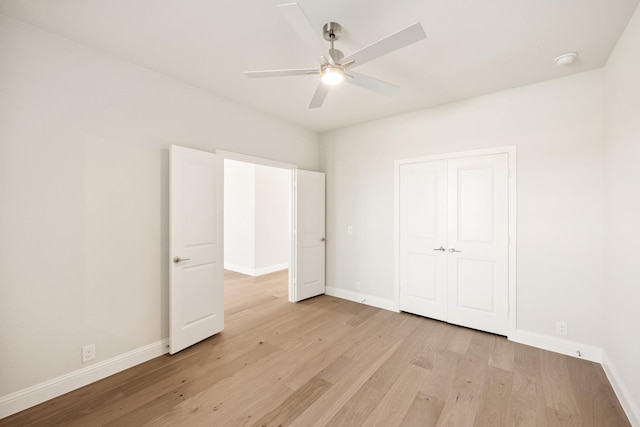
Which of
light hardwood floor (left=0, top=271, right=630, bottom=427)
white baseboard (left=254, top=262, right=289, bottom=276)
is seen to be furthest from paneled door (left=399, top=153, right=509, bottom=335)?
white baseboard (left=254, top=262, right=289, bottom=276)

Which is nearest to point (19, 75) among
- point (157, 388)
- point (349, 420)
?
point (157, 388)

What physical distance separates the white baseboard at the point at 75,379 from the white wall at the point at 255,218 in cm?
337

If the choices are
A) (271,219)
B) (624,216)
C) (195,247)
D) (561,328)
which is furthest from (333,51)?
(271,219)

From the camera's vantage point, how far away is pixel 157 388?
2230 mm

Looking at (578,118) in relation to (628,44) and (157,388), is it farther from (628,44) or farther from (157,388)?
(157,388)

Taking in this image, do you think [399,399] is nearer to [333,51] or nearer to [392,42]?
[392,42]

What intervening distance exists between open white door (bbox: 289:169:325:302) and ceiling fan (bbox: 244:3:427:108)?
207 cm

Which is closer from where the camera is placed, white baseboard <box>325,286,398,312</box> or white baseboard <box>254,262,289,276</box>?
white baseboard <box>325,286,398,312</box>

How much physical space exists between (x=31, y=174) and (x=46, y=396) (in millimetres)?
1695

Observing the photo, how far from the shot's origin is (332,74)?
6.30 ft

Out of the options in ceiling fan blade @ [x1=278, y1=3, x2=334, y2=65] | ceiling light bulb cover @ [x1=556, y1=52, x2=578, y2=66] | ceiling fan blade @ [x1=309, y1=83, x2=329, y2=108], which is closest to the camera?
ceiling fan blade @ [x1=278, y1=3, x2=334, y2=65]

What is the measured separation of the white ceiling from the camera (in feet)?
6.04

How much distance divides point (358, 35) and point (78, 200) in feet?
8.65

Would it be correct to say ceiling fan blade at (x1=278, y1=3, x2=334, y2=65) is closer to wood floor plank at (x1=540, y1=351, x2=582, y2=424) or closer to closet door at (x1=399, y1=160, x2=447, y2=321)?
closet door at (x1=399, y1=160, x2=447, y2=321)
